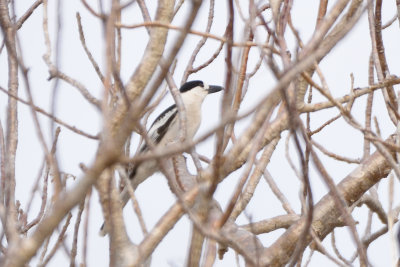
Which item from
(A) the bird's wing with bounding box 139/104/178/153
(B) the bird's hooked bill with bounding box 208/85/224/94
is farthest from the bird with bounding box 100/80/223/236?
(B) the bird's hooked bill with bounding box 208/85/224/94

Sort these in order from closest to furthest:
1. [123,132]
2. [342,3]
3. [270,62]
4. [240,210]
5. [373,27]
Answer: [123,132]
[270,62]
[342,3]
[373,27]
[240,210]

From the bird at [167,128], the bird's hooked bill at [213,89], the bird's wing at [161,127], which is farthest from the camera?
the bird's hooked bill at [213,89]

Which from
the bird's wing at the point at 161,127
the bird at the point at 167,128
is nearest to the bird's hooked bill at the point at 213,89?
the bird at the point at 167,128

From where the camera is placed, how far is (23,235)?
2.90m

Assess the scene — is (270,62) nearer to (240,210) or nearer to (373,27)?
(373,27)

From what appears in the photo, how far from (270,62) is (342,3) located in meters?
0.46

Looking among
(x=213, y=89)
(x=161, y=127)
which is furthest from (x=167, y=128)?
(x=213, y=89)

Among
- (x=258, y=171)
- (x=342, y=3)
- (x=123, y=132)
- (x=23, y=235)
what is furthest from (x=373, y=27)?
(x=23, y=235)

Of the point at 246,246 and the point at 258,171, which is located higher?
the point at 258,171

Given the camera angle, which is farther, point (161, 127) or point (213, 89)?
A: point (213, 89)

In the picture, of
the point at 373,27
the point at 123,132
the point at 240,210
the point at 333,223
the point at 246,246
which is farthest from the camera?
the point at 240,210

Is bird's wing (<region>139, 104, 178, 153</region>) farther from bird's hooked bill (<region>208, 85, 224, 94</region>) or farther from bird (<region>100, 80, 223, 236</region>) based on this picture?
bird's hooked bill (<region>208, 85, 224, 94</region>)

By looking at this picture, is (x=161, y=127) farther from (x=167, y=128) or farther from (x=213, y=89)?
(x=213, y=89)

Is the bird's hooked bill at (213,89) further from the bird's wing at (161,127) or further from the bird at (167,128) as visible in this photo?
the bird's wing at (161,127)
